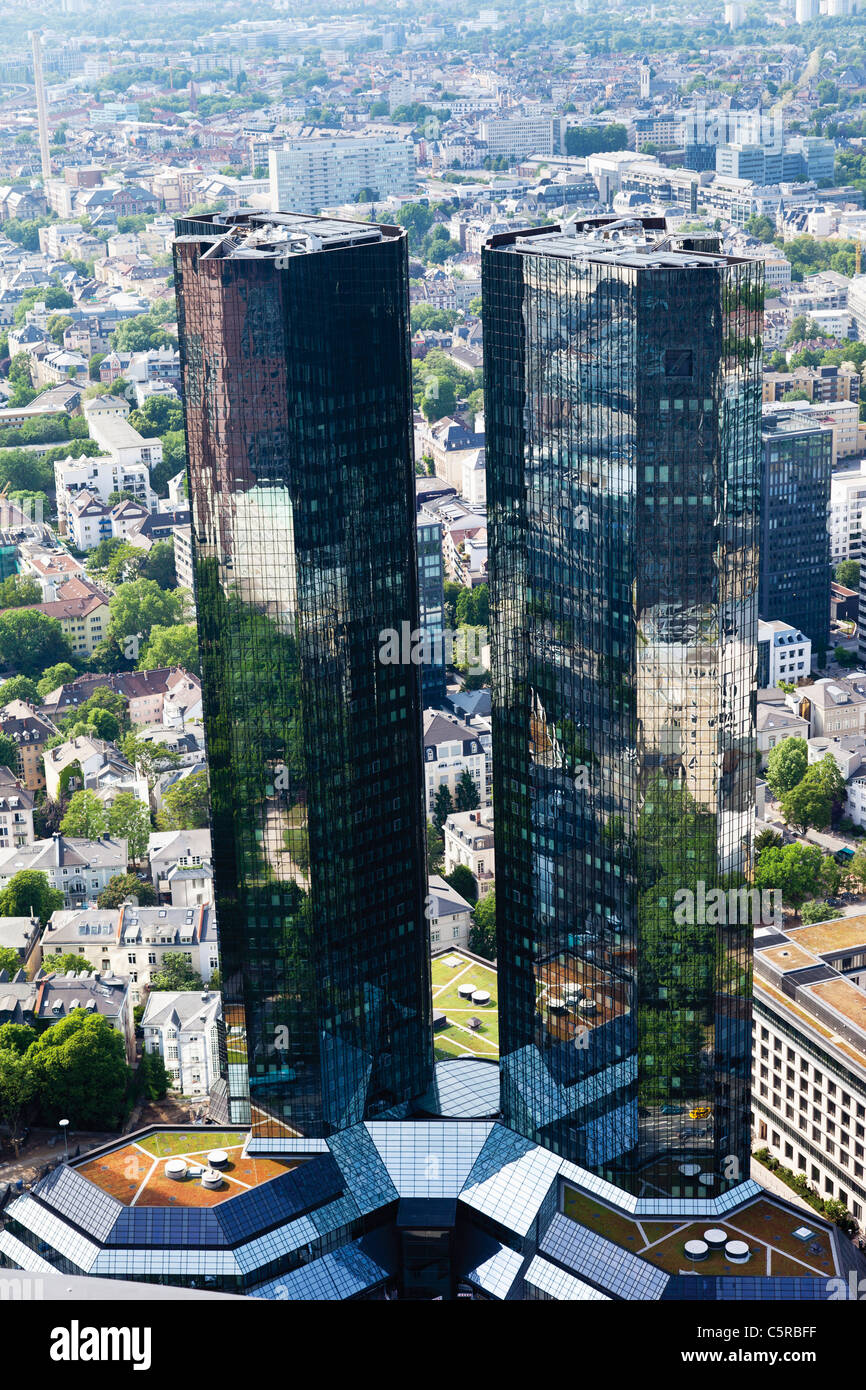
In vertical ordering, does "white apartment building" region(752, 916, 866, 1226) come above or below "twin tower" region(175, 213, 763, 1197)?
below

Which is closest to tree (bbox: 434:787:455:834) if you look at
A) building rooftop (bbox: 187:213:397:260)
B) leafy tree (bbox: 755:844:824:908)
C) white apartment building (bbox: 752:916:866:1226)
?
leafy tree (bbox: 755:844:824:908)

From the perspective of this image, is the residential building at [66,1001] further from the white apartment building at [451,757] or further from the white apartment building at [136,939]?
the white apartment building at [451,757]

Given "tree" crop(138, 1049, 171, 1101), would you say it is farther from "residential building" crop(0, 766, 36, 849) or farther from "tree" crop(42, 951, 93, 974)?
"residential building" crop(0, 766, 36, 849)

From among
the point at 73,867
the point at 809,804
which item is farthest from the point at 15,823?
the point at 809,804

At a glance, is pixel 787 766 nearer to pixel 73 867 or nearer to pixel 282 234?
pixel 73 867

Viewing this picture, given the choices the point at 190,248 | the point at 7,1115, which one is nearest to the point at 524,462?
the point at 190,248
